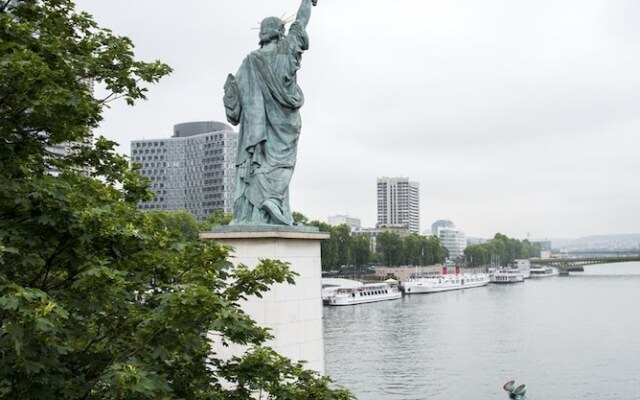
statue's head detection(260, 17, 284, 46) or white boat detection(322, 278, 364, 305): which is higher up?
statue's head detection(260, 17, 284, 46)

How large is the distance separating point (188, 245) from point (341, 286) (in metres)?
78.7

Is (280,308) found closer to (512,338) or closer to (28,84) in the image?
(28,84)

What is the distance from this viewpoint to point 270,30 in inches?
472

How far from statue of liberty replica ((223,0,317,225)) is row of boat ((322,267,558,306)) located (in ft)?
209

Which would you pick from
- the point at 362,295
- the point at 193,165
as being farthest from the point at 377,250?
the point at 362,295

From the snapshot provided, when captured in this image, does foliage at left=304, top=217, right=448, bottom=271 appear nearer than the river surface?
No

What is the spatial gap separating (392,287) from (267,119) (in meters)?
83.9

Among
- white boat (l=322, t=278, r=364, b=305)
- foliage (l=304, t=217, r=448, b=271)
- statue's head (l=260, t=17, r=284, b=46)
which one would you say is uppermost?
statue's head (l=260, t=17, r=284, b=46)

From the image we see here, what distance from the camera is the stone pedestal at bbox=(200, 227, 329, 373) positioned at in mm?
10609

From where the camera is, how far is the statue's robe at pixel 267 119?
11594 mm

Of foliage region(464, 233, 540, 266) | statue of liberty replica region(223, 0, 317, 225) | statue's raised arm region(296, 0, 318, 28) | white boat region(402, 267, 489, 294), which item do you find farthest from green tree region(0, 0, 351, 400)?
foliage region(464, 233, 540, 266)

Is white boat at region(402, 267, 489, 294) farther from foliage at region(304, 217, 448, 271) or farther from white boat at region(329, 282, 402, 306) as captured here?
foliage at region(304, 217, 448, 271)

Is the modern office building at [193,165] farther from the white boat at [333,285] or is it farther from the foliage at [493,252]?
the foliage at [493,252]

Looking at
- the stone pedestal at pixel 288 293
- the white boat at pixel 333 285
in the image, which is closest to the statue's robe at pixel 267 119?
the stone pedestal at pixel 288 293
